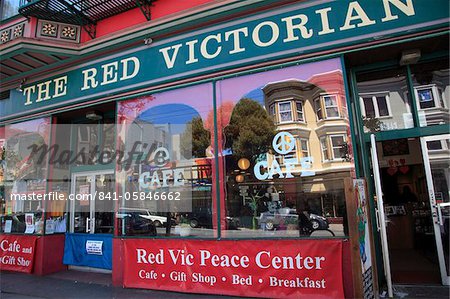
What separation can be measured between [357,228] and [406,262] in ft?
12.0

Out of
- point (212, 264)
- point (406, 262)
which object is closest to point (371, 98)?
point (406, 262)

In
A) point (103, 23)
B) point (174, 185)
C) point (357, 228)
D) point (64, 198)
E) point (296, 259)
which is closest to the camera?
point (357, 228)

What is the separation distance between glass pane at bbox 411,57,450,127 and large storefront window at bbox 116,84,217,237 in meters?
3.52

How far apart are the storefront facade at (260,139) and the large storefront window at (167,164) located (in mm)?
25

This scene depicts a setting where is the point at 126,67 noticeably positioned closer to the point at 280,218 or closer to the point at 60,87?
the point at 60,87

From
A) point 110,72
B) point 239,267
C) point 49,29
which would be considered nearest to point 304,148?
point 239,267

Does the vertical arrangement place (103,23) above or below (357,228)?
above

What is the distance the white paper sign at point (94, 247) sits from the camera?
283 inches

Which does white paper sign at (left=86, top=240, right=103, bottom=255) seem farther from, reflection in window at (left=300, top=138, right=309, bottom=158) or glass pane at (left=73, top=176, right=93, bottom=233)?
reflection in window at (left=300, top=138, right=309, bottom=158)

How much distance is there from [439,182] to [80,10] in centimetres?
785

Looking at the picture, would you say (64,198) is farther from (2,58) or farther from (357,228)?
(357,228)

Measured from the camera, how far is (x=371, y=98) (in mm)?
5566

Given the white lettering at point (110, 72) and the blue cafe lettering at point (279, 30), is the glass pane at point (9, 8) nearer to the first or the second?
the white lettering at point (110, 72)

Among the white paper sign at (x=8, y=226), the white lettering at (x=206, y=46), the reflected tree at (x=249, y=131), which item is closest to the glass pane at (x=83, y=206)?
the white paper sign at (x=8, y=226)
